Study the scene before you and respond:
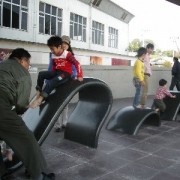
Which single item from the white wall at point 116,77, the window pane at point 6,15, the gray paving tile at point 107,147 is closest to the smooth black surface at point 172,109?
the gray paving tile at point 107,147

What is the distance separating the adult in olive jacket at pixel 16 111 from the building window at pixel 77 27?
94.2 feet

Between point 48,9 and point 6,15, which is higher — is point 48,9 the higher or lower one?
the higher one

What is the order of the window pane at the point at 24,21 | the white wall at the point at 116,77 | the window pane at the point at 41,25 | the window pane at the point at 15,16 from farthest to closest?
1. the window pane at the point at 41,25
2. the window pane at the point at 24,21
3. the window pane at the point at 15,16
4. the white wall at the point at 116,77

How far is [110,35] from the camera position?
138ft

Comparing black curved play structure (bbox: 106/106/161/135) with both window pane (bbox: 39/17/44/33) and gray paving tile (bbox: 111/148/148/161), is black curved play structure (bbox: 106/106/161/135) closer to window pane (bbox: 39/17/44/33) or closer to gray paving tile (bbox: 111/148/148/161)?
gray paving tile (bbox: 111/148/148/161)

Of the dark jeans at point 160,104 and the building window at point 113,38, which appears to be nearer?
the dark jeans at point 160,104

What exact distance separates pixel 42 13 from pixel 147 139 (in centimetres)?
2322

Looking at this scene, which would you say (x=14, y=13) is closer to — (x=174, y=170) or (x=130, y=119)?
(x=130, y=119)

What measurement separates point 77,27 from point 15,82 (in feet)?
97.8

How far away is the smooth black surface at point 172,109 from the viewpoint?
26.8 ft

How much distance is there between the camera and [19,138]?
3.30m

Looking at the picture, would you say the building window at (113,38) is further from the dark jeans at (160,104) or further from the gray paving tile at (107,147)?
the gray paving tile at (107,147)

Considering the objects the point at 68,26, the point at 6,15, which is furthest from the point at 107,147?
the point at 68,26

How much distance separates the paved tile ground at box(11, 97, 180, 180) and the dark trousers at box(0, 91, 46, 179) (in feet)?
2.28
